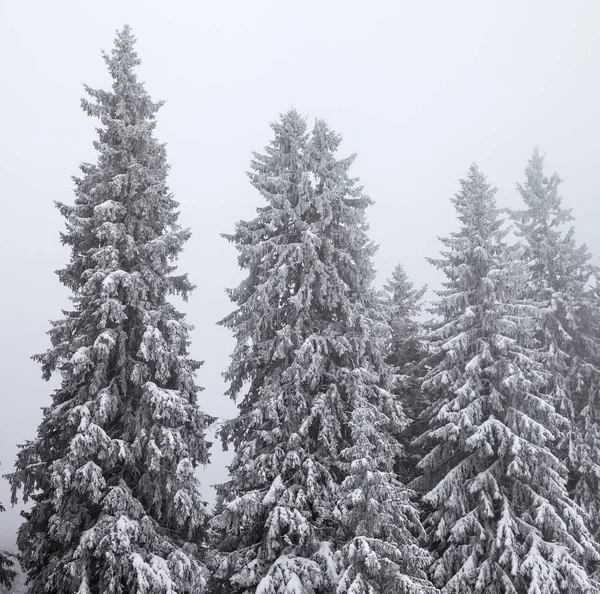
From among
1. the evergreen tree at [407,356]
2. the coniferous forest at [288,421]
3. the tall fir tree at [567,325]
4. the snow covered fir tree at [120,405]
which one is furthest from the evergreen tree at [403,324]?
the snow covered fir tree at [120,405]

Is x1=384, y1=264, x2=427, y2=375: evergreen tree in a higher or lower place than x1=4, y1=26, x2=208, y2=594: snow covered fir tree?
higher

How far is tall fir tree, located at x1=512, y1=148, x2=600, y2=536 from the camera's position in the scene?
19.6 m

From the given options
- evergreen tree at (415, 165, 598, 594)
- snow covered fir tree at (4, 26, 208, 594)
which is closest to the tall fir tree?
evergreen tree at (415, 165, 598, 594)

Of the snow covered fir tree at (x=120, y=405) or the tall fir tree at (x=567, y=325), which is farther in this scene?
the tall fir tree at (x=567, y=325)

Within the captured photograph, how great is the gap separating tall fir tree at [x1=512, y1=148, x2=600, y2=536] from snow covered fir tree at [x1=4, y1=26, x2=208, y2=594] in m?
13.2

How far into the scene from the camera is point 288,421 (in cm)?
1484

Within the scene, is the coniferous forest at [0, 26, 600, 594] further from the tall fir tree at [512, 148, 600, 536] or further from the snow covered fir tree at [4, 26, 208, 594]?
the tall fir tree at [512, 148, 600, 536]

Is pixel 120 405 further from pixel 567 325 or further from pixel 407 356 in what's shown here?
pixel 567 325

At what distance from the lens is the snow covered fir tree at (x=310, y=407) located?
503 inches

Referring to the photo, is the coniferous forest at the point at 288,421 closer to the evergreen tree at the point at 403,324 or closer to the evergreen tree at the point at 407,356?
the evergreen tree at the point at 407,356

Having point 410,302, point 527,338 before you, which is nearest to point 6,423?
point 410,302

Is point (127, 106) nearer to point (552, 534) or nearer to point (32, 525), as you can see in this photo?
point (32, 525)

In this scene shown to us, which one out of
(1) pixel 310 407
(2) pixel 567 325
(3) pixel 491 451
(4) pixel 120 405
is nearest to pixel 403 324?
(2) pixel 567 325

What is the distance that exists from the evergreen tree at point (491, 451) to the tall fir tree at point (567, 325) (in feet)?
8.71
